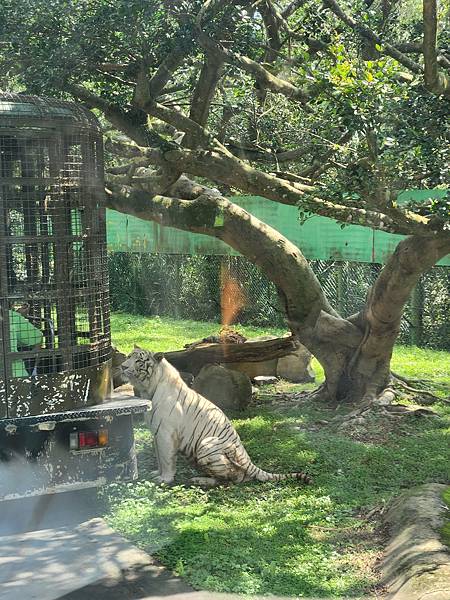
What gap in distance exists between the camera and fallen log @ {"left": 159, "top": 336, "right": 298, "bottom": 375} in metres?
10.1

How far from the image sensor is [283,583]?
491 centimetres

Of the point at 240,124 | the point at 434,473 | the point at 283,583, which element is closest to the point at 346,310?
the point at 240,124

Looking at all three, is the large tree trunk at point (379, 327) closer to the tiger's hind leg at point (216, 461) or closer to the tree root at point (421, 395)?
the tree root at point (421, 395)

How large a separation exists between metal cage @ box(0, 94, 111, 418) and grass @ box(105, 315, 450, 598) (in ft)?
3.73

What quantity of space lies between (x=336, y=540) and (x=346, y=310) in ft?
29.3

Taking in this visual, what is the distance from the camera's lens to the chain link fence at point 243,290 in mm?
13281

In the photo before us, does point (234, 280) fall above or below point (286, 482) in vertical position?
above

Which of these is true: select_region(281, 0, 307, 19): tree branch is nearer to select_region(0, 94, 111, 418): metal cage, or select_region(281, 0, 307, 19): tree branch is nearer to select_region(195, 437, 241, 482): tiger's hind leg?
select_region(0, 94, 111, 418): metal cage

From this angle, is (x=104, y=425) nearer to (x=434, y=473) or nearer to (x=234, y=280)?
(x=434, y=473)

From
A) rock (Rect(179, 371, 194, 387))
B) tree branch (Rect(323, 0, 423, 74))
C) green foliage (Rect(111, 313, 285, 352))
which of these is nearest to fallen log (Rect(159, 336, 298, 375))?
rock (Rect(179, 371, 194, 387))

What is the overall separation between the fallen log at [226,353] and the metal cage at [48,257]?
12.9 feet

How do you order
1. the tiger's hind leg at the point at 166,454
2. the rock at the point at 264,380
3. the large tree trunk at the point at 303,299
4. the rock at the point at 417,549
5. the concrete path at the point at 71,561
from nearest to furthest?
the rock at the point at 417,549, the concrete path at the point at 71,561, the tiger's hind leg at the point at 166,454, the large tree trunk at the point at 303,299, the rock at the point at 264,380

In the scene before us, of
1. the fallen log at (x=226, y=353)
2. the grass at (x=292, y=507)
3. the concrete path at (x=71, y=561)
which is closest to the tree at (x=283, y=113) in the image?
the fallen log at (x=226, y=353)

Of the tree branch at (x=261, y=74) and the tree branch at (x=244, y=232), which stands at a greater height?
the tree branch at (x=261, y=74)
